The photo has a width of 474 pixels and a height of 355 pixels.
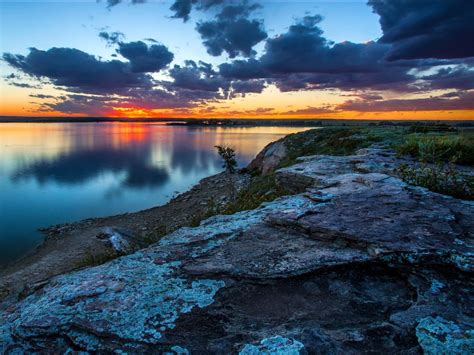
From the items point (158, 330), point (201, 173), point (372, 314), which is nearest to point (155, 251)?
point (158, 330)

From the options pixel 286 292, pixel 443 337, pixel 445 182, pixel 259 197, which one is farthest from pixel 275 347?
pixel 259 197

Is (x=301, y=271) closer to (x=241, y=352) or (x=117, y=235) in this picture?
(x=241, y=352)

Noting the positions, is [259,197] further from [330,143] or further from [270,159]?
[270,159]

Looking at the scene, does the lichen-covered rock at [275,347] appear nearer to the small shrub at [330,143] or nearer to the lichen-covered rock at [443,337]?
the lichen-covered rock at [443,337]

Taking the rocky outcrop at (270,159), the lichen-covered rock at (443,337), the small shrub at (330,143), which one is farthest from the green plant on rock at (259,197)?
the rocky outcrop at (270,159)

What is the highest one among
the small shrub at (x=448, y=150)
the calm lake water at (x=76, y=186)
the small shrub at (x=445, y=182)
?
the small shrub at (x=448, y=150)

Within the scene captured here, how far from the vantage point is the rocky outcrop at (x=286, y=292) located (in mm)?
2428

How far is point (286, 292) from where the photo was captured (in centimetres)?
312

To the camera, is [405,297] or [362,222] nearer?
[405,297]

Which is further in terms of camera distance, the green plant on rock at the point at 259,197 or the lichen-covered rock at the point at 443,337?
the green plant on rock at the point at 259,197

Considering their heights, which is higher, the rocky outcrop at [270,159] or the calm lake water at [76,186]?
the rocky outcrop at [270,159]

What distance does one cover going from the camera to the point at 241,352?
2.30 metres

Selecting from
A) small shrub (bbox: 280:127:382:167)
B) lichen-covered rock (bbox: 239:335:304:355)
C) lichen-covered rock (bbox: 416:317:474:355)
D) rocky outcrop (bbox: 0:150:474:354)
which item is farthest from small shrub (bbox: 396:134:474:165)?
lichen-covered rock (bbox: 239:335:304:355)

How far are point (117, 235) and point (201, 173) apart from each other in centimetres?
2799
